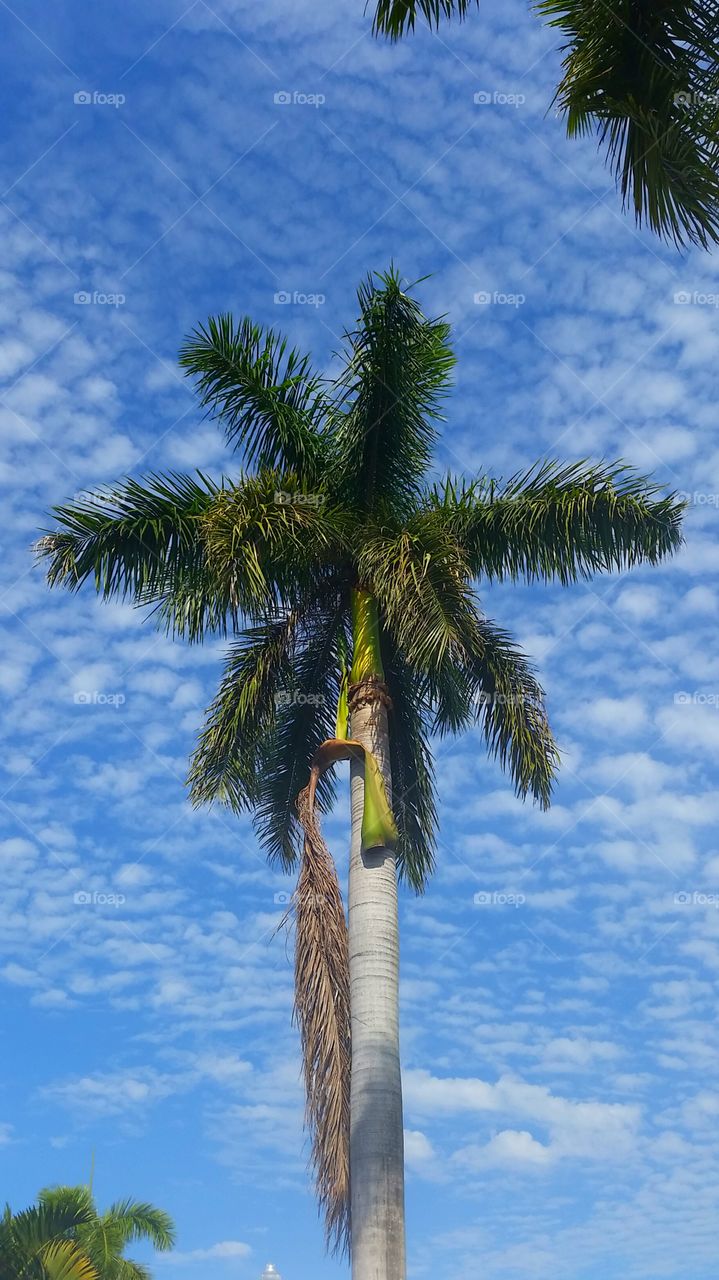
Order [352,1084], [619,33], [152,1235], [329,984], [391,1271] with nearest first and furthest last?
1. [619,33]
2. [391,1271]
3. [352,1084]
4. [329,984]
5. [152,1235]

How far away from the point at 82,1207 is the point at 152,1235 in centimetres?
1208

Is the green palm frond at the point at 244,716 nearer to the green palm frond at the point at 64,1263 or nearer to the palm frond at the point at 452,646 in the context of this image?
the palm frond at the point at 452,646

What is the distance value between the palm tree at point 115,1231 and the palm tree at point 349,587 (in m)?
16.0

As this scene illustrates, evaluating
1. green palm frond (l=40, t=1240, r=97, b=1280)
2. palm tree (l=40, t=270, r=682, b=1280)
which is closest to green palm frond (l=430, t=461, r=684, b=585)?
palm tree (l=40, t=270, r=682, b=1280)

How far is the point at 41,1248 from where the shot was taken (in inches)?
913

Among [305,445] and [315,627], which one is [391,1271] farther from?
[305,445]

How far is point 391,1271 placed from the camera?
1298cm

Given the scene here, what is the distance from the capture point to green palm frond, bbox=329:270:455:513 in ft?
56.7

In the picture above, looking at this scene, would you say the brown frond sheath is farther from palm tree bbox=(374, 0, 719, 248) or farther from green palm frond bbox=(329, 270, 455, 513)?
palm tree bbox=(374, 0, 719, 248)

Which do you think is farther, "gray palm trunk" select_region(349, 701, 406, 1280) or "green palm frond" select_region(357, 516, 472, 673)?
"green palm frond" select_region(357, 516, 472, 673)

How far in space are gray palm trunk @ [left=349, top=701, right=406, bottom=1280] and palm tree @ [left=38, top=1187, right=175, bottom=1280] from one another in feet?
55.1

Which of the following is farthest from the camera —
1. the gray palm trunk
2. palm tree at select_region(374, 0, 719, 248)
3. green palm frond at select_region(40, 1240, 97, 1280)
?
green palm frond at select_region(40, 1240, 97, 1280)

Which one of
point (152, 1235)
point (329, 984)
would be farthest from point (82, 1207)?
point (329, 984)

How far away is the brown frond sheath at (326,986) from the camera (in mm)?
14320
